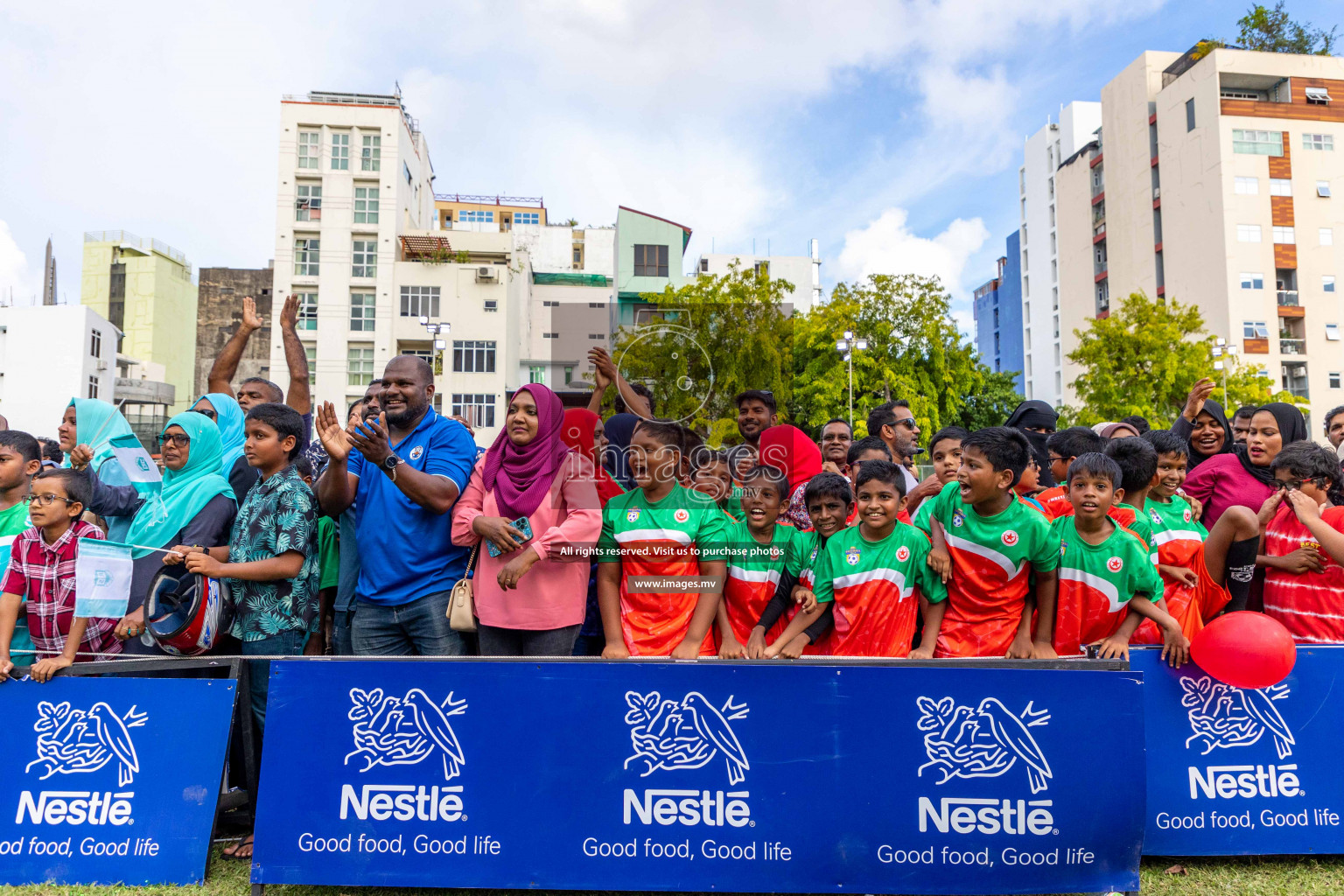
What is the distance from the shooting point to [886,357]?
31.1m

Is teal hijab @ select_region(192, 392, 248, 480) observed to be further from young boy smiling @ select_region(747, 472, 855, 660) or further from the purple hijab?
young boy smiling @ select_region(747, 472, 855, 660)

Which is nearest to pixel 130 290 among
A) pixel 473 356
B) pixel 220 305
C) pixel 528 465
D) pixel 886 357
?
pixel 220 305

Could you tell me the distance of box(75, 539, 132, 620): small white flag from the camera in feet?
12.1

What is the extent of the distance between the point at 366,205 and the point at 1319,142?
46.5 meters

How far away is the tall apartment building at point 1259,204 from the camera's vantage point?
38219mm

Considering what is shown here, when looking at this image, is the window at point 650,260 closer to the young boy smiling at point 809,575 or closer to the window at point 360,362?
the window at point 360,362

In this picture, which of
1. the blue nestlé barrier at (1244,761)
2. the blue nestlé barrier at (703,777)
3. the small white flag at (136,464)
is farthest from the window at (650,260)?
the blue nestlé barrier at (703,777)

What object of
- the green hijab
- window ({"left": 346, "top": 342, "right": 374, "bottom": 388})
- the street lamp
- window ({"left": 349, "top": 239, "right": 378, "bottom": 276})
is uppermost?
window ({"left": 349, "top": 239, "right": 378, "bottom": 276})

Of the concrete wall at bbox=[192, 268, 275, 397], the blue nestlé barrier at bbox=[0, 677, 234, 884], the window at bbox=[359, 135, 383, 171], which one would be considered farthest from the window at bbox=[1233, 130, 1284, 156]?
the concrete wall at bbox=[192, 268, 275, 397]

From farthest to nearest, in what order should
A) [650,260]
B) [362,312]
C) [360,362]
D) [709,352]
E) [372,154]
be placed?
1. [650,260]
2. [372,154]
3. [362,312]
4. [360,362]
5. [709,352]

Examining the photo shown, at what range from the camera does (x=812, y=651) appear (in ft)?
13.4

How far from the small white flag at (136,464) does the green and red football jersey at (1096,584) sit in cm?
473

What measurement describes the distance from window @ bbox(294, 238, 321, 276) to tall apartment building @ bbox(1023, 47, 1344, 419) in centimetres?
4302

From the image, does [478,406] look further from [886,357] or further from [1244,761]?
[1244,761]
